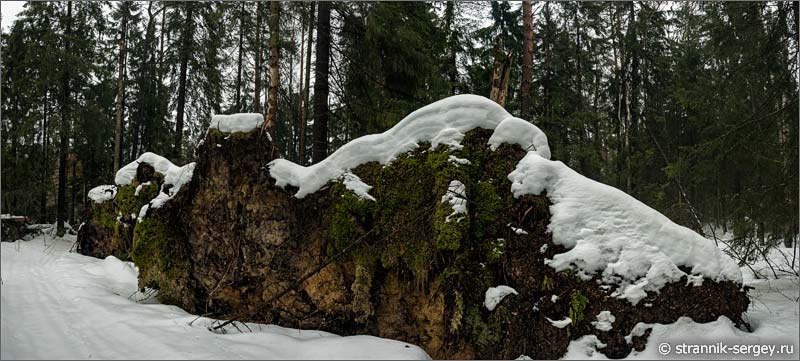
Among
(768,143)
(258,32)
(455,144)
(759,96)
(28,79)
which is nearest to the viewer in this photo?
(455,144)

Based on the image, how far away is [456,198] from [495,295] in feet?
3.49

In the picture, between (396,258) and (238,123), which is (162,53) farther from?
(396,258)

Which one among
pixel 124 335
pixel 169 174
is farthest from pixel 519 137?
pixel 169 174

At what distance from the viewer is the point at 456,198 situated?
4148mm

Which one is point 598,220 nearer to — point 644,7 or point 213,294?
point 213,294

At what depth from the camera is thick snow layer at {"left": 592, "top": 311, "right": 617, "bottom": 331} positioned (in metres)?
3.40

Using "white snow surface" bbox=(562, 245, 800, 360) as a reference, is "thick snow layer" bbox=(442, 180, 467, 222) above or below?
above

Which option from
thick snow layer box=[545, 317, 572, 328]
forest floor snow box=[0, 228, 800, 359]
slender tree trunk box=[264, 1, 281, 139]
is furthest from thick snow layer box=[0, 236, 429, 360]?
slender tree trunk box=[264, 1, 281, 139]

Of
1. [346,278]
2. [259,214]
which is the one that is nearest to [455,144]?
[346,278]

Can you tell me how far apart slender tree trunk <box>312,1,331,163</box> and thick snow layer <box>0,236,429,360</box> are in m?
4.27

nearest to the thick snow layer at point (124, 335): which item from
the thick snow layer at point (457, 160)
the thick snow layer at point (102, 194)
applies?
the thick snow layer at point (457, 160)

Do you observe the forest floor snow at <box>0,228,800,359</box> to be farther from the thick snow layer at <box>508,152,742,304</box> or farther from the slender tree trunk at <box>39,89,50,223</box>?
the slender tree trunk at <box>39,89,50,223</box>

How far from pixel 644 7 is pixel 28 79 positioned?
21.8 metres

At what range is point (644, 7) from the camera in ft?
44.5
